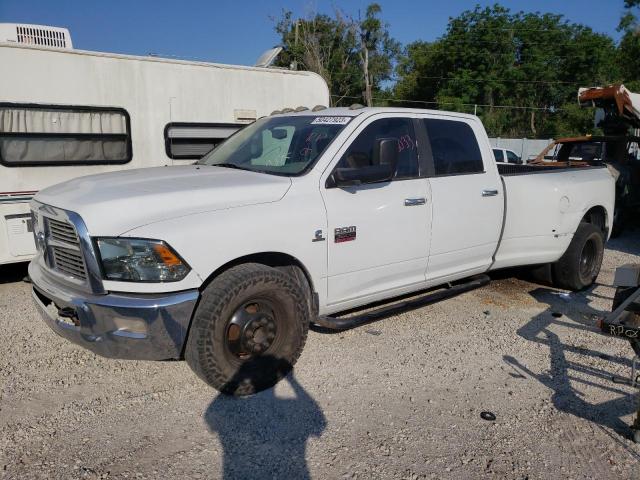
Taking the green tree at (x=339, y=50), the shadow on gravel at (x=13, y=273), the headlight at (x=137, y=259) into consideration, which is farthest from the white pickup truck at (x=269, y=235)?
the green tree at (x=339, y=50)

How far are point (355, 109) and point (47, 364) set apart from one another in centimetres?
321

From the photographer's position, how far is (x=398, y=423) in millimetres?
3324

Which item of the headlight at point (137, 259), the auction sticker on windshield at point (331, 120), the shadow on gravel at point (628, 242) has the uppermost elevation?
the auction sticker on windshield at point (331, 120)

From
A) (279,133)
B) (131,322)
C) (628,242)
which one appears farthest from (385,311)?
(628,242)

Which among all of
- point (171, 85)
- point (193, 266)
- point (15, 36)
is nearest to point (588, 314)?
point (193, 266)

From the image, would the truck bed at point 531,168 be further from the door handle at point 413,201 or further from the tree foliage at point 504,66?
the tree foliage at point 504,66

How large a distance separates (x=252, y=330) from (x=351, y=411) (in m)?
0.84

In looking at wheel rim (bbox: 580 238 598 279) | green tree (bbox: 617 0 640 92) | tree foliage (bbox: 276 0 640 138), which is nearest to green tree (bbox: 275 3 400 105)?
tree foliage (bbox: 276 0 640 138)

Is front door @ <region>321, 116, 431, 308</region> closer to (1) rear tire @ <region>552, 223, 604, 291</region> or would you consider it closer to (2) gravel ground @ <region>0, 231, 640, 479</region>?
(2) gravel ground @ <region>0, 231, 640, 479</region>

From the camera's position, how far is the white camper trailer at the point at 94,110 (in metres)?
5.62

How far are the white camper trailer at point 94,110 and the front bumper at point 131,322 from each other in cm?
305

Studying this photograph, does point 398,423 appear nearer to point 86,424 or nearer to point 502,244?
point 86,424

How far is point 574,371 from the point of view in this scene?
4.06 metres

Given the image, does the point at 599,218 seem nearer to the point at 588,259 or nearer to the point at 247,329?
the point at 588,259
